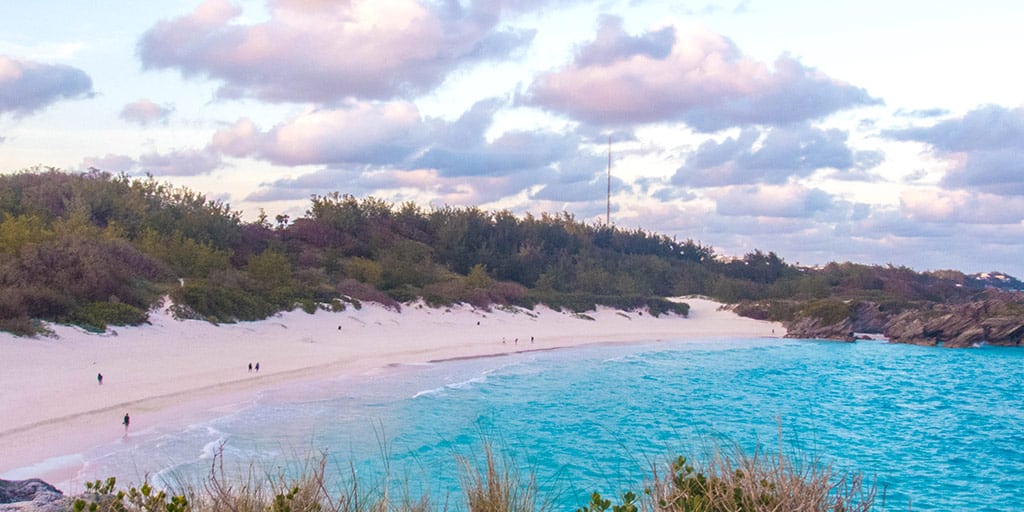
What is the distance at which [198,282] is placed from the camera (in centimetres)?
2225

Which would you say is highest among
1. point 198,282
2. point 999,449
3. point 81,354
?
point 198,282

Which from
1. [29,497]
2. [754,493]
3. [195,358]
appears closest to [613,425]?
[195,358]

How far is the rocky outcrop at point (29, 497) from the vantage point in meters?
4.74

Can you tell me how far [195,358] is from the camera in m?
17.3

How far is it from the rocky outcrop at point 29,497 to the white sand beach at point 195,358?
3.85m

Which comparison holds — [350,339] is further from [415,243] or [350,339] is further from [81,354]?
[415,243]

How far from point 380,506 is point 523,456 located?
720 cm

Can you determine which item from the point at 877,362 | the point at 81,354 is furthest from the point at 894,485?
the point at 877,362

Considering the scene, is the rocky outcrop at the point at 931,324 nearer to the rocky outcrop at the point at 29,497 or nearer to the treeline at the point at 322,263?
the treeline at the point at 322,263

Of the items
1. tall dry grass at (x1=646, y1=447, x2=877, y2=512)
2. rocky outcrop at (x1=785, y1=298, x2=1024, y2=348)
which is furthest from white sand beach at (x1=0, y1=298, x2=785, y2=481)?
rocky outcrop at (x1=785, y1=298, x2=1024, y2=348)

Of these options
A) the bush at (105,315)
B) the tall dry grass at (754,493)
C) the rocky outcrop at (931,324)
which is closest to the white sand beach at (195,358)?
the bush at (105,315)

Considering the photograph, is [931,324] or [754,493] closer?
[754,493]

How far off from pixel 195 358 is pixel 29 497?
12.6 m

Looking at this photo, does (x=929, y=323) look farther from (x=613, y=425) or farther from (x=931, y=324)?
(x=613, y=425)
